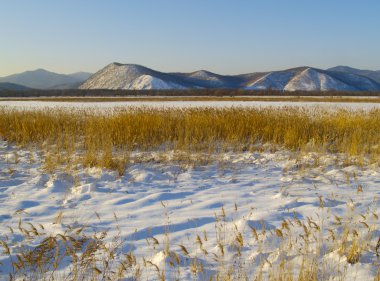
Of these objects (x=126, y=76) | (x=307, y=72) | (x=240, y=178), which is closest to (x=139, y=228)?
(x=240, y=178)

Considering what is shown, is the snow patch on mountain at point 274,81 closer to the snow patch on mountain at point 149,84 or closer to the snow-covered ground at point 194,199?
the snow patch on mountain at point 149,84

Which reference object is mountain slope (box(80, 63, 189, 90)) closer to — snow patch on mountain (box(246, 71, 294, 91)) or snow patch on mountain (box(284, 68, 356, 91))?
snow patch on mountain (box(246, 71, 294, 91))

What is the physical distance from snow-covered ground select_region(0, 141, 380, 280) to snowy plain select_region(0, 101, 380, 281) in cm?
1

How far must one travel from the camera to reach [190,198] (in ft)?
12.8

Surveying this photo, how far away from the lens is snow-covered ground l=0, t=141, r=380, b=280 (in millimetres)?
2727

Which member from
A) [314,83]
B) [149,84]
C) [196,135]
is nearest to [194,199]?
[196,135]

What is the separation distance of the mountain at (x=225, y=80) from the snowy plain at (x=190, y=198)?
103578 millimetres

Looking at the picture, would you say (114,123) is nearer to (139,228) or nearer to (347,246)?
(139,228)

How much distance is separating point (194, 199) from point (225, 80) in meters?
153

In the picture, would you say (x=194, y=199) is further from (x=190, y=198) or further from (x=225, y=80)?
(x=225, y=80)

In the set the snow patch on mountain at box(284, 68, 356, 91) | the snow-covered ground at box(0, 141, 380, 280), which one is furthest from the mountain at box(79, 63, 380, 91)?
the snow-covered ground at box(0, 141, 380, 280)

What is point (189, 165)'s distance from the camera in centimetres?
538

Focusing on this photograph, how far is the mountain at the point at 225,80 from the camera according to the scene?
120m

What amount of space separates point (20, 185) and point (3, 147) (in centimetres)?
332
